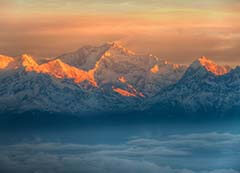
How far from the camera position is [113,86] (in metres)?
145

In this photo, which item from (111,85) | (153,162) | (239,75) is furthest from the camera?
(239,75)

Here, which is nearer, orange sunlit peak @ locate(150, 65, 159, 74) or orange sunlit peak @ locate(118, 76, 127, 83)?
orange sunlit peak @ locate(150, 65, 159, 74)

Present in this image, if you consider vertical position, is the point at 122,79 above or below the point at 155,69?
below

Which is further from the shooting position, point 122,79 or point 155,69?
point 122,79

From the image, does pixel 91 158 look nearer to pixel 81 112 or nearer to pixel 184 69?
pixel 81 112

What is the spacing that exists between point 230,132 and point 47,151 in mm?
28465

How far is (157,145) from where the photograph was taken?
103750 millimetres

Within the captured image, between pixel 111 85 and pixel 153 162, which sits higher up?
pixel 111 85

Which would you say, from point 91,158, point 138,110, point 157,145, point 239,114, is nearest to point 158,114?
point 138,110

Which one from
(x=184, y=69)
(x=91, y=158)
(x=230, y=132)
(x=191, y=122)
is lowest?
(x=91, y=158)

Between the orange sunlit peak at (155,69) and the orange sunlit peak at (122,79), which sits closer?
the orange sunlit peak at (155,69)

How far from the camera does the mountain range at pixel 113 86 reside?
14475cm

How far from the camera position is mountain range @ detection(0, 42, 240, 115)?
144750 mm

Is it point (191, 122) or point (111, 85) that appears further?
point (111, 85)
